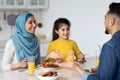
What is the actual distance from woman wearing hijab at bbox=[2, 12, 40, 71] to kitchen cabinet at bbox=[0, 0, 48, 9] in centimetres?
171

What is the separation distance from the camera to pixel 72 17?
166 inches

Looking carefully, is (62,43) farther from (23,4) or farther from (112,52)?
(23,4)

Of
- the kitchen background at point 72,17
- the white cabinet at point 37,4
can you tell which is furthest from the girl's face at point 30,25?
the white cabinet at point 37,4

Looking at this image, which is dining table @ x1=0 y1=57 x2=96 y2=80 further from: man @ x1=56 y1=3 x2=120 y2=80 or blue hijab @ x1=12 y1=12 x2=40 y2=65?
man @ x1=56 y1=3 x2=120 y2=80

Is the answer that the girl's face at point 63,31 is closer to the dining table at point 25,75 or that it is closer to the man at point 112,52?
the dining table at point 25,75

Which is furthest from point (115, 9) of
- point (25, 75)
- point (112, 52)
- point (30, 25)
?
point (30, 25)

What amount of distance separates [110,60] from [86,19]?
2514mm

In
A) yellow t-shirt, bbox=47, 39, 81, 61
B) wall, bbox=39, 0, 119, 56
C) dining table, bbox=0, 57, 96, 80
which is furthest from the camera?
wall, bbox=39, 0, 119, 56

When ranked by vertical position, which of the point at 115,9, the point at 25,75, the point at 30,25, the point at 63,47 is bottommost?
the point at 25,75

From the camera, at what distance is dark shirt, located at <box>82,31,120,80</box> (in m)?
1.49

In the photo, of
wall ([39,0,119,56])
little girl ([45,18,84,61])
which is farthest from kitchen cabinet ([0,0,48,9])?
little girl ([45,18,84,61])

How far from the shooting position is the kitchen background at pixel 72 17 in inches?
148

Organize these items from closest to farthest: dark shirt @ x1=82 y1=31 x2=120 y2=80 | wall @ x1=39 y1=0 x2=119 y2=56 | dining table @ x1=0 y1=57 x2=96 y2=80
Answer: dark shirt @ x1=82 y1=31 x2=120 y2=80, dining table @ x1=0 y1=57 x2=96 y2=80, wall @ x1=39 y1=0 x2=119 y2=56

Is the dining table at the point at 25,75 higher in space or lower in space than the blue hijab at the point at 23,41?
lower
